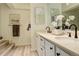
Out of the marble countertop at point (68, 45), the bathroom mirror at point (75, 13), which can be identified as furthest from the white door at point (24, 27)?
the bathroom mirror at point (75, 13)

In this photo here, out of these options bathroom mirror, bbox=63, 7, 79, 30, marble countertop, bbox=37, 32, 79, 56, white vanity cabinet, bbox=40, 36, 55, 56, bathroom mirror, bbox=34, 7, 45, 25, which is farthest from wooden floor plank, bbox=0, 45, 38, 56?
bathroom mirror, bbox=63, 7, 79, 30

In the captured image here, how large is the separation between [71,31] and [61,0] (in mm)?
705

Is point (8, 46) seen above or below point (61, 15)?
below

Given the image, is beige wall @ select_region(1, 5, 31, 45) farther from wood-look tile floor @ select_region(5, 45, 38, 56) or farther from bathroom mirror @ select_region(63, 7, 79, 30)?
bathroom mirror @ select_region(63, 7, 79, 30)

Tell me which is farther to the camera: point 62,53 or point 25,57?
point 25,57

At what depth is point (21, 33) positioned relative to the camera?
1.72 meters

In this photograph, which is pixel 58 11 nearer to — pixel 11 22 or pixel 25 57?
pixel 11 22

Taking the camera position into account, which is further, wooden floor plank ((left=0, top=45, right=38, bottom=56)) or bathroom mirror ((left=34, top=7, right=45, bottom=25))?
bathroom mirror ((left=34, top=7, right=45, bottom=25))

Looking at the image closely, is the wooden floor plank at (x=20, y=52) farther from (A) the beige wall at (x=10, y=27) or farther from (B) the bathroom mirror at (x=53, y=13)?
(B) the bathroom mirror at (x=53, y=13)

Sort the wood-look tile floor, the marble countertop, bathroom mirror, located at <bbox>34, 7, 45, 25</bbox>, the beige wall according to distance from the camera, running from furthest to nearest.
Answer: bathroom mirror, located at <bbox>34, 7, 45, 25</bbox> → the beige wall → the wood-look tile floor → the marble countertop

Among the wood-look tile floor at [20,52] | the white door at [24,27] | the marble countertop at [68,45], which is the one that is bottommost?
the wood-look tile floor at [20,52]

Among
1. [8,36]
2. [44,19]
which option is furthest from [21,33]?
[44,19]

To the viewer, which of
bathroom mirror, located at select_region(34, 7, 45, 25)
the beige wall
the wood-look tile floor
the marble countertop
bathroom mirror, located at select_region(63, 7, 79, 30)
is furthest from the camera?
bathroom mirror, located at select_region(34, 7, 45, 25)

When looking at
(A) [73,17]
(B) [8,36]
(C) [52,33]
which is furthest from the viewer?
(C) [52,33]
